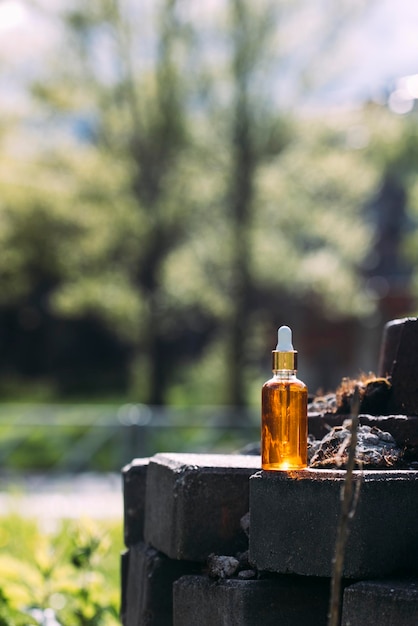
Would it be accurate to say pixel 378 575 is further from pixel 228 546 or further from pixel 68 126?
pixel 68 126

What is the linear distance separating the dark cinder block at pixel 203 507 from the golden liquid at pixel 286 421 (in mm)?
348

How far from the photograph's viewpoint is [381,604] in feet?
7.72

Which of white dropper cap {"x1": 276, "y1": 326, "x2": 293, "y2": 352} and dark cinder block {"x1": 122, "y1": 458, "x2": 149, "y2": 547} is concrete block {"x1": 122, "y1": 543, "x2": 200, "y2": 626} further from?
white dropper cap {"x1": 276, "y1": 326, "x2": 293, "y2": 352}

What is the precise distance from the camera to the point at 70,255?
650 inches

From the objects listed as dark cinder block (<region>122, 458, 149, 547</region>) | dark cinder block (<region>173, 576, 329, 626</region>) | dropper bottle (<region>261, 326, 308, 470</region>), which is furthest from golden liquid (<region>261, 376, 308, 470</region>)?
dark cinder block (<region>122, 458, 149, 547</region>)

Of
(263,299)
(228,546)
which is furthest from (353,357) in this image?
(228,546)

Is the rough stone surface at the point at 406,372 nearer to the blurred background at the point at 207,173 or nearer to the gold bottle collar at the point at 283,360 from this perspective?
the gold bottle collar at the point at 283,360

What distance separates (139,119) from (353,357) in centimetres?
628

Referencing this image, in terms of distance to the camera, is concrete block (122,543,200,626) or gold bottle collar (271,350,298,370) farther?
concrete block (122,543,200,626)

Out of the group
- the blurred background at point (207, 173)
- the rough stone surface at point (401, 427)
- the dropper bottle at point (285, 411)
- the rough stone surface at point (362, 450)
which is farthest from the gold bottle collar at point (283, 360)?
the blurred background at point (207, 173)

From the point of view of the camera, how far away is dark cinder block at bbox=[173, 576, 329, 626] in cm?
261

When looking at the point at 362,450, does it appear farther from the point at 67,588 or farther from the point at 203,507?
the point at 67,588

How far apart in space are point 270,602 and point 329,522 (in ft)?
0.93

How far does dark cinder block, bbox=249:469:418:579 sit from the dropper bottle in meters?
0.08
